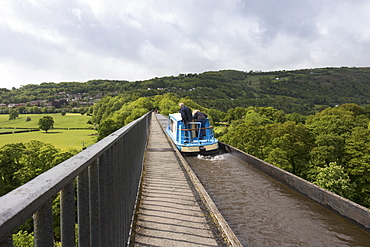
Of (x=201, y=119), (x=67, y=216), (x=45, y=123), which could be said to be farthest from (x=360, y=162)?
(x=45, y=123)

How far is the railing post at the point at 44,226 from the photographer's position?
121 cm

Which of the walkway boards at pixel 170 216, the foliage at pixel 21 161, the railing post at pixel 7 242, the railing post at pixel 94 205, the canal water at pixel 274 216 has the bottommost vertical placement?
the foliage at pixel 21 161

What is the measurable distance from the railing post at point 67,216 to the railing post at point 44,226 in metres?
0.25

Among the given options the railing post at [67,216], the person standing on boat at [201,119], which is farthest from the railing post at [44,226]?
the person standing on boat at [201,119]

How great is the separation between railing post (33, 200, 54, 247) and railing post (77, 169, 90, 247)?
0.61 metres

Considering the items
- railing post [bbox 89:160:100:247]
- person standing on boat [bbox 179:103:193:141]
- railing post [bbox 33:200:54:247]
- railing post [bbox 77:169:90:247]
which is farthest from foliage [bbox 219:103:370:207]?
railing post [bbox 33:200:54:247]

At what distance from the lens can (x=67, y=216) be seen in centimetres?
156

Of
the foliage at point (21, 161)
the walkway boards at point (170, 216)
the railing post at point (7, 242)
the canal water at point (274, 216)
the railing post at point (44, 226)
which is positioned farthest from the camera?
the foliage at point (21, 161)

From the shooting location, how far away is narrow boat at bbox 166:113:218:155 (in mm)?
17453

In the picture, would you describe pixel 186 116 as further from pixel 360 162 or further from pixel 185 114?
pixel 360 162

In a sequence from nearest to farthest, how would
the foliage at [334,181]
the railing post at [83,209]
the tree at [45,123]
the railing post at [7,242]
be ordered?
the railing post at [7,242] → the railing post at [83,209] → the foliage at [334,181] → the tree at [45,123]

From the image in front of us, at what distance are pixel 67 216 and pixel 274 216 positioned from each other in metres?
7.55

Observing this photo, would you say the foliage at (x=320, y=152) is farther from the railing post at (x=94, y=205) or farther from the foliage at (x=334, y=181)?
the railing post at (x=94, y=205)

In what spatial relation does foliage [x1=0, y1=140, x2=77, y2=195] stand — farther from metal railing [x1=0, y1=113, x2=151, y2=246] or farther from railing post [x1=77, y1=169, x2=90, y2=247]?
railing post [x1=77, y1=169, x2=90, y2=247]
